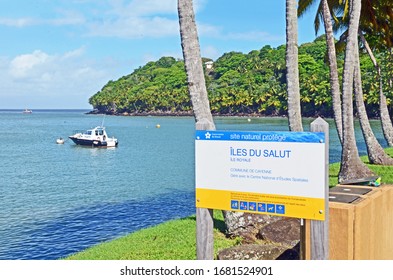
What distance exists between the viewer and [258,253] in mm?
7188

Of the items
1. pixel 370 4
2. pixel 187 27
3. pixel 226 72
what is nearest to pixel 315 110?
pixel 226 72

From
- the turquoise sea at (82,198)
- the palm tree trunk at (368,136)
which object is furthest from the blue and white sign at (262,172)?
the palm tree trunk at (368,136)

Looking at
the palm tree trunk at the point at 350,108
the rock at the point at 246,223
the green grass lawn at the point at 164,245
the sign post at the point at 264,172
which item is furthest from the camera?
the palm tree trunk at the point at 350,108

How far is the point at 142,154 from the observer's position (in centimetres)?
4916

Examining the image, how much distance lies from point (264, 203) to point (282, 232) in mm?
3689

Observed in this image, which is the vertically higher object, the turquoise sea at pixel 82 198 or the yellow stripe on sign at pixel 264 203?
the yellow stripe on sign at pixel 264 203

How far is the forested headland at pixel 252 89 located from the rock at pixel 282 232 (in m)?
81.8

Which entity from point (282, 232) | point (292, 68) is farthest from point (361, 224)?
point (292, 68)

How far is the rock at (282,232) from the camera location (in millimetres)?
8617

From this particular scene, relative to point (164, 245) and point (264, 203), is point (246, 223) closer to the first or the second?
point (164, 245)

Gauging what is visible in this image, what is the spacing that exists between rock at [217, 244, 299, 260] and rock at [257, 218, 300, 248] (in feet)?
3.99

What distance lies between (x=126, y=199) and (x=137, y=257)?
48.2ft

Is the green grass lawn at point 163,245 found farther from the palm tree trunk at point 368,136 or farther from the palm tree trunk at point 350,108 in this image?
the palm tree trunk at point 368,136

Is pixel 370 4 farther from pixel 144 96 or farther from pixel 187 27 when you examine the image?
pixel 144 96
